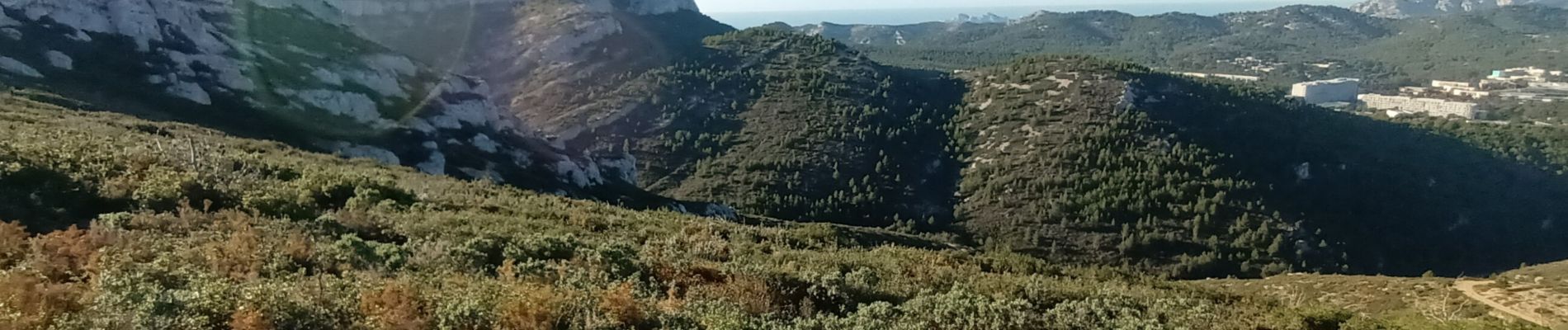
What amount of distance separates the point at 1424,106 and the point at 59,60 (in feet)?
611

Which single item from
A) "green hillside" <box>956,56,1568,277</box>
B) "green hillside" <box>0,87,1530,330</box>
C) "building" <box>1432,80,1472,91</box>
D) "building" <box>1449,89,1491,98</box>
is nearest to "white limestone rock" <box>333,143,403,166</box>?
"green hillside" <box>0,87,1530,330</box>

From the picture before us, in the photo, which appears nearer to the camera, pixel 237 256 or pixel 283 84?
pixel 237 256

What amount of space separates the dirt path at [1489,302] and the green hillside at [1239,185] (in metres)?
41.1

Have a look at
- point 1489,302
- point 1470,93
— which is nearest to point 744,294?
point 1489,302

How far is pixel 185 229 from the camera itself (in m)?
11.8

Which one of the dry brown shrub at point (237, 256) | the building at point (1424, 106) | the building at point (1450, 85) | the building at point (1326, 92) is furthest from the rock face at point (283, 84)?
the building at point (1450, 85)

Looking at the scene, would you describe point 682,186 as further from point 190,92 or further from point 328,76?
point 190,92

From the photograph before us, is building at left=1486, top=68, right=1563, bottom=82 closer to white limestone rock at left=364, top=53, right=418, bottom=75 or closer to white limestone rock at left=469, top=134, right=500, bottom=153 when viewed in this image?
white limestone rock at left=469, top=134, right=500, bottom=153

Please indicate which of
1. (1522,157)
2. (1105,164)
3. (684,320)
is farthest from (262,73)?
(1522,157)

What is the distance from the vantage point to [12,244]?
31.6 feet

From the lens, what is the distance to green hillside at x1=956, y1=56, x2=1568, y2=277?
65375mm

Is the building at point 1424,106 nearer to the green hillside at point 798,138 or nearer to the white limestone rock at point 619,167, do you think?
the green hillside at point 798,138

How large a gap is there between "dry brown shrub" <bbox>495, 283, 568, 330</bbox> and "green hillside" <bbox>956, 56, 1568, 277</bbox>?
→ 61208 millimetres

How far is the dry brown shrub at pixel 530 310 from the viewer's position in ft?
26.3
